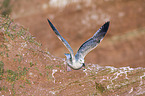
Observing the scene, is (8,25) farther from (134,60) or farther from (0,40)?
(134,60)

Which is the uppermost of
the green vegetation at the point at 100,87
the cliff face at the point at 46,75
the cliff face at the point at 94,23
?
the cliff face at the point at 94,23

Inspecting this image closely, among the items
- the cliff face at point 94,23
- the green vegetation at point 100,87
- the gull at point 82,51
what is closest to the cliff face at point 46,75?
the green vegetation at point 100,87

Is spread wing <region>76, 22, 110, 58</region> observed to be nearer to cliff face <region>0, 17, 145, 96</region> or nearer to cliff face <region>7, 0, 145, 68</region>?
cliff face <region>0, 17, 145, 96</region>

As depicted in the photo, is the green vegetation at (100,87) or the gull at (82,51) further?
the green vegetation at (100,87)

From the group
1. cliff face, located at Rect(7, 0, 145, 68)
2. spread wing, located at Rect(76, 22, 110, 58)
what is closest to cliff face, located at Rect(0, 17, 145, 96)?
spread wing, located at Rect(76, 22, 110, 58)

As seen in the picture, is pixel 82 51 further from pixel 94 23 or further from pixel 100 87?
pixel 94 23

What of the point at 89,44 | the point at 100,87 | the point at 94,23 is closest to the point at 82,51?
the point at 89,44

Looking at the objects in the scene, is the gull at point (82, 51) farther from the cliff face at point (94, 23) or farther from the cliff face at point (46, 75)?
the cliff face at point (94, 23)

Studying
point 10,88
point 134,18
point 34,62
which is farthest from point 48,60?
point 134,18
